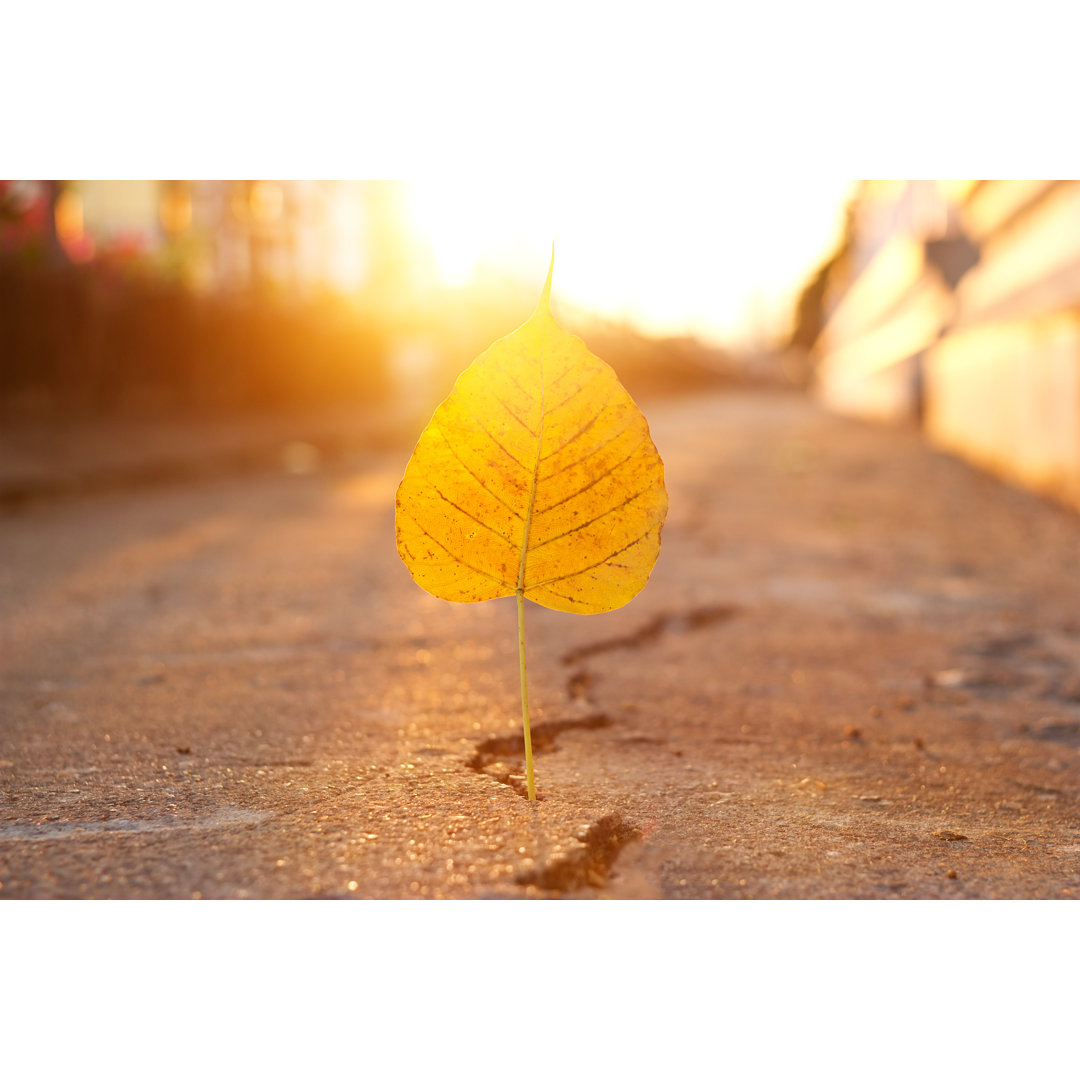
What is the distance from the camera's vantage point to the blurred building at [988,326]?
4.00 metres

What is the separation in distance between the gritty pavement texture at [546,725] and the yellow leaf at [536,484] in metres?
0.23

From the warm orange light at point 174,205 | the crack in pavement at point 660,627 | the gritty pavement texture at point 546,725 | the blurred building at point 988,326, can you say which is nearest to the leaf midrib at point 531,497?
the gritty pavement texture at point 546,725

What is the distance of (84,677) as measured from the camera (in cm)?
169

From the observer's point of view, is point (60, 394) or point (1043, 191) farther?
point (60, 394)

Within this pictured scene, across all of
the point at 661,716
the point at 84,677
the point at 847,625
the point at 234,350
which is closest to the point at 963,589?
the point at 847,625

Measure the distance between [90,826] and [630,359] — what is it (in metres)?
18.4

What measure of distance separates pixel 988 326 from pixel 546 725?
5133 mm

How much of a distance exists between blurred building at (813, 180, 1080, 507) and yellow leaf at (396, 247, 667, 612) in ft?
10.4

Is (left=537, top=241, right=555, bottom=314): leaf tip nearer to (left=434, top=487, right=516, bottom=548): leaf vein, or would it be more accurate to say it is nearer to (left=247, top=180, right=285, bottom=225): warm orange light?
(left=434, top=487, right=516, bottom=548): leaf vein

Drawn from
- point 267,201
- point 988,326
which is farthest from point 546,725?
point 267,201

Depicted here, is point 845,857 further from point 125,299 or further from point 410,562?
point 125,299

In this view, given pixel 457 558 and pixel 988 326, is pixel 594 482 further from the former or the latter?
pixel 988 326

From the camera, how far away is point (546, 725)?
1410mm

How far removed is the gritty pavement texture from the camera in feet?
3.01
